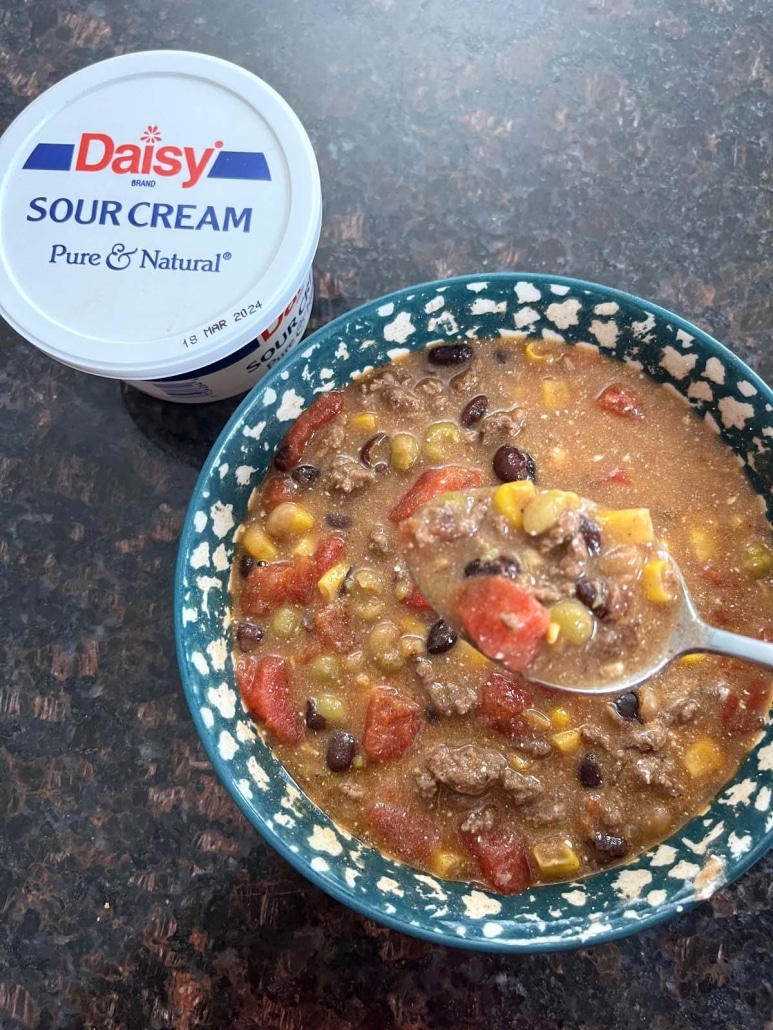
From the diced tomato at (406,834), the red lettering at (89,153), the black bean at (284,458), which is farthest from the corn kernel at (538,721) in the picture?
the red lettering at (89,153)

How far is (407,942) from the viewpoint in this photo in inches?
118

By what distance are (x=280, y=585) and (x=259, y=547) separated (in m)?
0.15

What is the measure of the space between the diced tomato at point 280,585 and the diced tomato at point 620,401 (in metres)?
1.11

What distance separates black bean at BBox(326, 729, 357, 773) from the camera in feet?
9.08

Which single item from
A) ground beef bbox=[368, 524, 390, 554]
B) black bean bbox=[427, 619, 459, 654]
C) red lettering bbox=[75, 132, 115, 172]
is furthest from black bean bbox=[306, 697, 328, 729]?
red lettering bbox=[75, 132, 115, 172]

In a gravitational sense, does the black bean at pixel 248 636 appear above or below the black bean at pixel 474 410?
below

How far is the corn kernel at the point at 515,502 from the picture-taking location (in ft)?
8.33

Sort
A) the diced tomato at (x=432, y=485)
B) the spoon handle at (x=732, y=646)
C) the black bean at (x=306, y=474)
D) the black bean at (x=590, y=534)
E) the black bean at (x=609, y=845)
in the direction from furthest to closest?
1. the black bean at (x=306, y=474)
2. the diced tomato at (x=432, y=485)
3. the black bean at (x=609, y=845)
4. the black bean at (x=590, y=534)
5. the spoon handle at (x=732, y=646)

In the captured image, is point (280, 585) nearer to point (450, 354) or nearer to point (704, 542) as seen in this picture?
point (450, 354)

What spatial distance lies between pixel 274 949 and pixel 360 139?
118 inches

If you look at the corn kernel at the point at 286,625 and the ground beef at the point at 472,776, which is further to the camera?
the corn kernel at the point at 286,625

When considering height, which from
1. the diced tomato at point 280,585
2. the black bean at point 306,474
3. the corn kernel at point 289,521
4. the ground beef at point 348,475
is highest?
the ground beef at point 348,475

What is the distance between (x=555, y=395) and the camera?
302 centimetres

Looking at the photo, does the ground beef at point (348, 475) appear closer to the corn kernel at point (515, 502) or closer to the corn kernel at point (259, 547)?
the corn kernel at point (259, 547)
